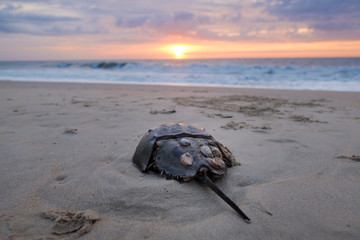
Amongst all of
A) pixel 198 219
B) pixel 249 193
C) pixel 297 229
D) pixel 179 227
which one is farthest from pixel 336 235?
Result: pixel 179 227

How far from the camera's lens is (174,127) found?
2.43 meters

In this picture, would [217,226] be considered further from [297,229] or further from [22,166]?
[22,166]

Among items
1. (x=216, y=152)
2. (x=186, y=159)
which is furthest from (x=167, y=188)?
(x=216, y=152)

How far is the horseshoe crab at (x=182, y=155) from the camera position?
2027mm

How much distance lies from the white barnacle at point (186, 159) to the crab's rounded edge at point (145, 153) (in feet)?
1.14

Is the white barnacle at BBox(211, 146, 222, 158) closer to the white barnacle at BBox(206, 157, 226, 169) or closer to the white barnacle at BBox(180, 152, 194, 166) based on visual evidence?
the white barnacle at BBox(206, 157, 226, 169)

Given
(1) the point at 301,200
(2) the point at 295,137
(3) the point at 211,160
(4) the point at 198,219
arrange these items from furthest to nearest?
(2) the point at 295,137, (3) the point at 211,160, (1) the point at 301,200, (4) the point at 198,219

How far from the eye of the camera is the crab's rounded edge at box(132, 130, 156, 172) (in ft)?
7.47

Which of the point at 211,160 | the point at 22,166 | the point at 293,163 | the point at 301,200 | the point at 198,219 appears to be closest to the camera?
the point at 198,219

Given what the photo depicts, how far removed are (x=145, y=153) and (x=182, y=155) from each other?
43 cm

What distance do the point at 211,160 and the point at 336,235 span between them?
958 mm

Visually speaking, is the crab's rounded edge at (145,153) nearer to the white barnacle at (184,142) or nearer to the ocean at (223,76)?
the white barnacle at (184,142)

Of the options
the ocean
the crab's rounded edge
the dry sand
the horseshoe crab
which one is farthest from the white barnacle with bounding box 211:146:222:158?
the ocean

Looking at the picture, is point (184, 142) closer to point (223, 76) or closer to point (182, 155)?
point (182, 155)
